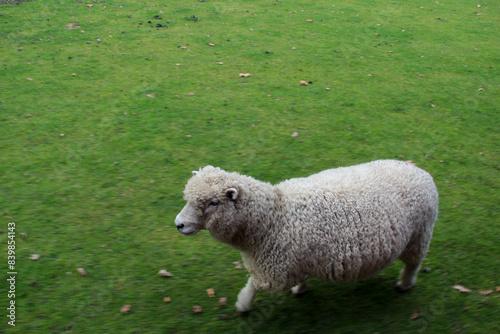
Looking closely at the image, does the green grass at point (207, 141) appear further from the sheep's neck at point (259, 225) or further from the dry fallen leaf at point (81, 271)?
the sheep's neck at point (259, 225)

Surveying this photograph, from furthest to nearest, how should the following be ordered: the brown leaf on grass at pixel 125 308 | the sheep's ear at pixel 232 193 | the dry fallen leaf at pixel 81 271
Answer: the dry fallen leaf at pixel 81 271
the brown leaf on grass at pixel 125 308
the sheep's ear at pixel 232 193

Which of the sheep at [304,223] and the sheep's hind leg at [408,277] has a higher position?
the sheep at [304,223]

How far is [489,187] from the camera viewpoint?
6090 mm

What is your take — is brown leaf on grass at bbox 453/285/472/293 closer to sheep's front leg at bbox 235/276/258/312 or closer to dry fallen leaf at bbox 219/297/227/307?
sheep's front leg at bbox 235/276/258/312

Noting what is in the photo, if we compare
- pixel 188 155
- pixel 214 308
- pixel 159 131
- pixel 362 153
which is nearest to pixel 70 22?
pixel 159 131

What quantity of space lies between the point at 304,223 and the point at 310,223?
2.2 inches

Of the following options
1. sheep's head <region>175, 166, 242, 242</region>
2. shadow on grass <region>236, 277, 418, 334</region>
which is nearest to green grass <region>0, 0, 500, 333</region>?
shadow on grass <region>236, 277, 418, 334</region>

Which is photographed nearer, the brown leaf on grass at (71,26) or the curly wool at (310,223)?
the curly wool at (310,223)

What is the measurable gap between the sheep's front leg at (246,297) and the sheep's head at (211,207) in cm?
61

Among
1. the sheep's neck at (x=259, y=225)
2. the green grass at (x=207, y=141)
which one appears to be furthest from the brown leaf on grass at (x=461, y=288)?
the sheep's neck at (x=259, y=225)

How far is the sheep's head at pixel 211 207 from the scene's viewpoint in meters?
3.54

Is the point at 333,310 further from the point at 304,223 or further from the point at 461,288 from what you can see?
the point at 461,288

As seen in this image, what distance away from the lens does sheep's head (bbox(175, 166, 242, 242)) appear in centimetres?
354

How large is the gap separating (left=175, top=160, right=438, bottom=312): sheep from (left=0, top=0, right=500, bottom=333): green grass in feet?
2.05
